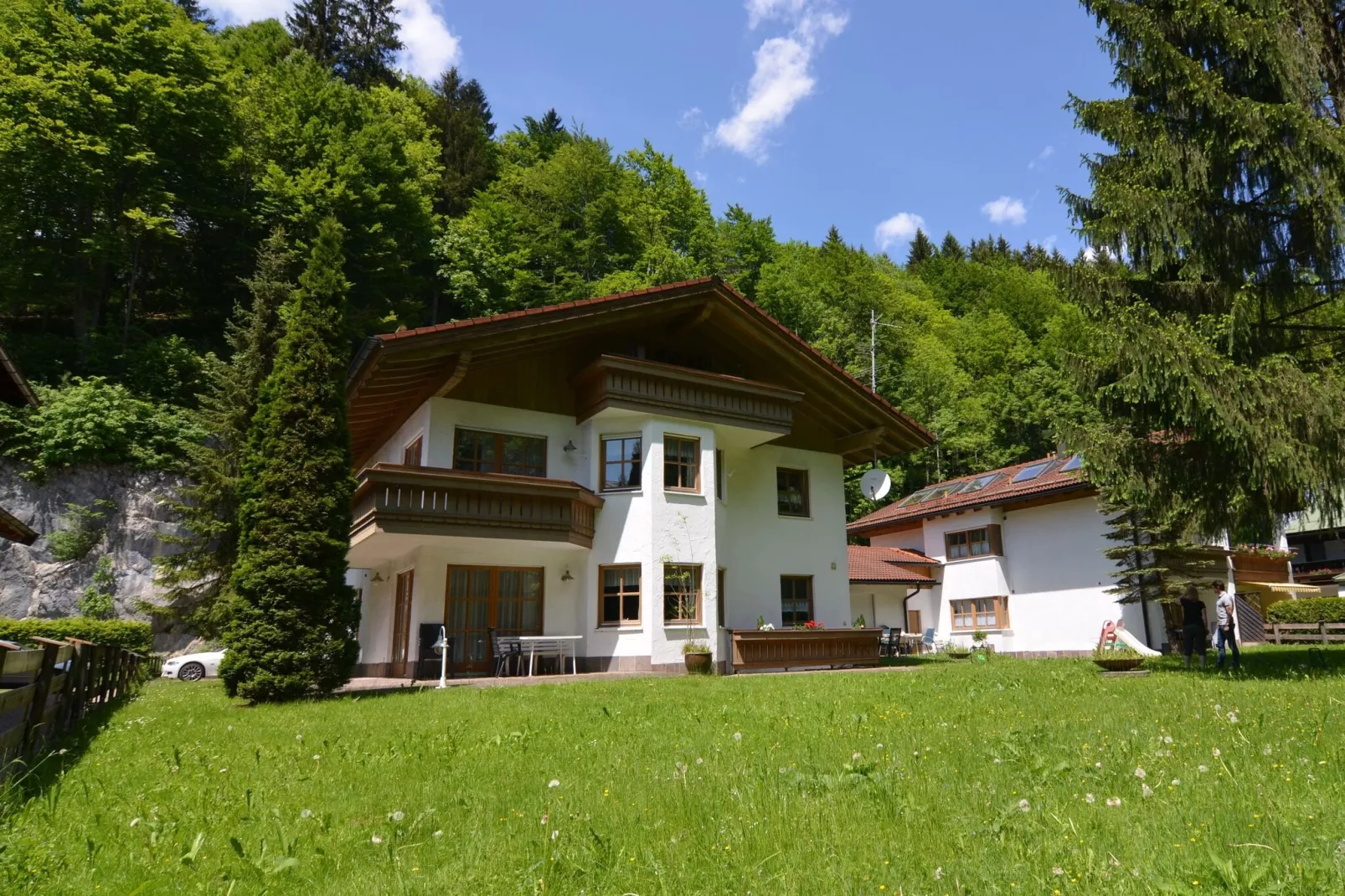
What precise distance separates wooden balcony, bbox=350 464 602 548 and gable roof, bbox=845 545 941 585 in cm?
1499

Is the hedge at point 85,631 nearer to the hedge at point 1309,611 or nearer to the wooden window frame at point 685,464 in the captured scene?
the wooden window frame at point 685,464

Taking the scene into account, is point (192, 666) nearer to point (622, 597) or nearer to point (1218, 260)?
point (622, 597)

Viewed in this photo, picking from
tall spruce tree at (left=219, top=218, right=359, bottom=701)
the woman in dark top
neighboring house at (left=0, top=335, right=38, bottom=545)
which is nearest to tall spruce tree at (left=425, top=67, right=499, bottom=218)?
tall spruce tree at (left=219, top=218, right=359, bottom=701)

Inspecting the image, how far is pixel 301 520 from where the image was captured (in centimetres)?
1311

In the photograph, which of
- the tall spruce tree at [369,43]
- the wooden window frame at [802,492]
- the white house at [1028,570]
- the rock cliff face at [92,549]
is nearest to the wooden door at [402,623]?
the rock cliff face at [92,549]

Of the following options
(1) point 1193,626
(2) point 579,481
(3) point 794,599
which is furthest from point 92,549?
(1) point 1193,626

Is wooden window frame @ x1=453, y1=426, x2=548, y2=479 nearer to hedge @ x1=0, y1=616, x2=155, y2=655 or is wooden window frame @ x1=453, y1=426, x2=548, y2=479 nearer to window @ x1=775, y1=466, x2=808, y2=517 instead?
window @ x1=775, y1=466, x2=808, y2=517

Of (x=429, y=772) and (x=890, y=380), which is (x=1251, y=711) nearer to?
(x=429, y=772)

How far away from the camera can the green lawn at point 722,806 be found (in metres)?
3.57

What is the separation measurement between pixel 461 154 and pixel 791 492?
34.9 meters

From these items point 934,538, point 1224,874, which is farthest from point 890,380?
point 1224,874

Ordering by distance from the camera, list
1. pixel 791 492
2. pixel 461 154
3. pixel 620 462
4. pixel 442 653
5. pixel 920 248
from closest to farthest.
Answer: pixel 442 653, pixel 620 462, pixel 791 492, pixel 461 154, pixel 920 248

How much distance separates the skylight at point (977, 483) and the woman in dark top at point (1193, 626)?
56.9ft

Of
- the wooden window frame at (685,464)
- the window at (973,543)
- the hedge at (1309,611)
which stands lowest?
the hedge at (1309,611)
